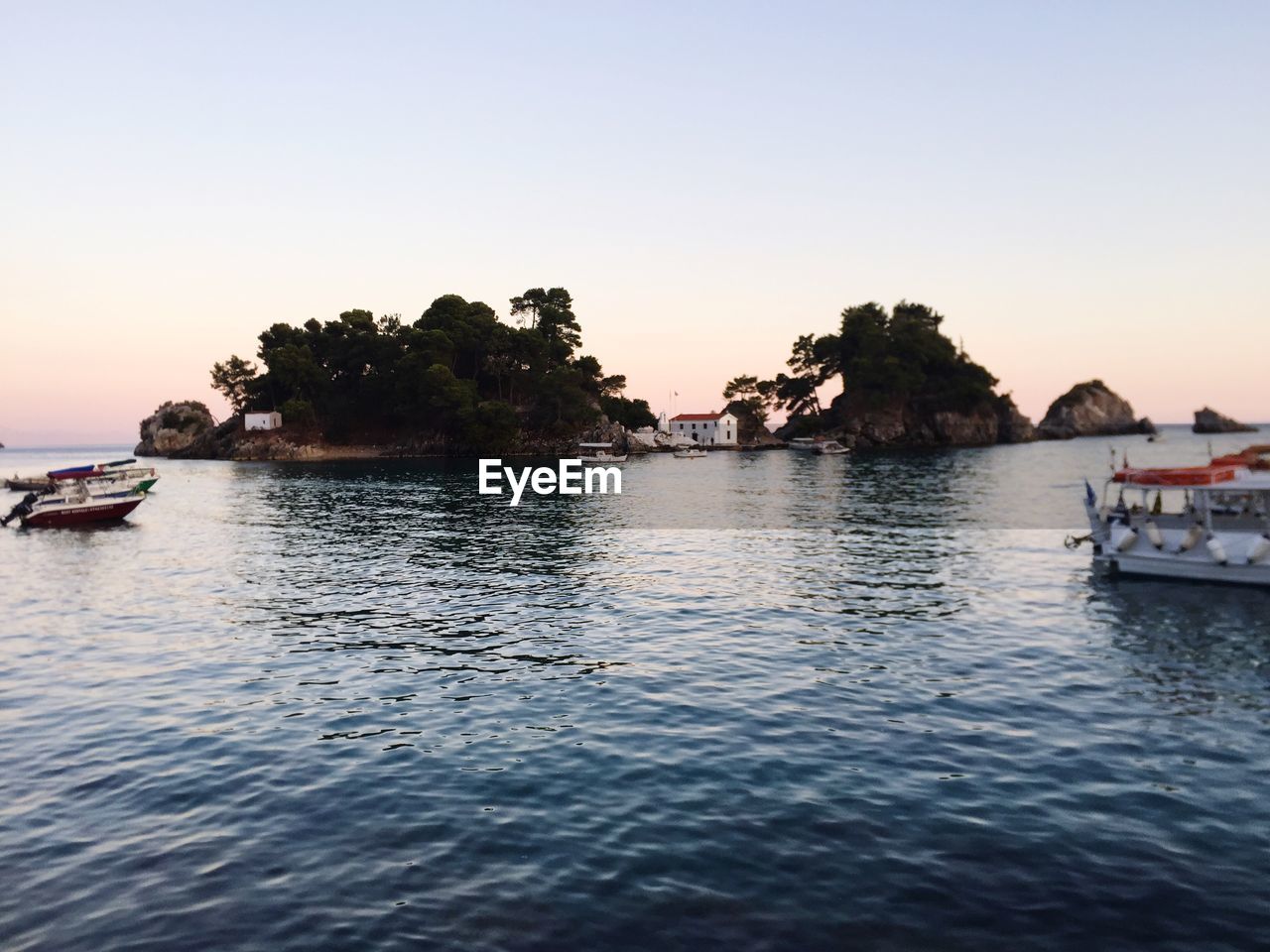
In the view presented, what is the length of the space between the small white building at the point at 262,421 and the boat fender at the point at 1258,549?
193528 mm

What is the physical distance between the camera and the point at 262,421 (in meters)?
194

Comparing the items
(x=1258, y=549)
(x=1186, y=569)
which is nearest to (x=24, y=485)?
(x=1186, y=569)

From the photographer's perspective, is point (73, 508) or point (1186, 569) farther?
point (73, 508)

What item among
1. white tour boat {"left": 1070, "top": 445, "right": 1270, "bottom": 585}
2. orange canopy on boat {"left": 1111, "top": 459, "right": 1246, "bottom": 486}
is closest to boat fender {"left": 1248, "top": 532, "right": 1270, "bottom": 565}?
white tour boat {"left": 1070, "top": 445, "right": 1270, "bottom": 585}

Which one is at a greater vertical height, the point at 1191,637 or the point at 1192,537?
the point at 1192,537

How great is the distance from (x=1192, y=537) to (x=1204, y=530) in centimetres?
68

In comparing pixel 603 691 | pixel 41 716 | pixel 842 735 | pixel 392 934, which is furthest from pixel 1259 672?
pixel 41 716

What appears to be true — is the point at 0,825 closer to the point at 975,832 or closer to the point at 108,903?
the point at 108,903

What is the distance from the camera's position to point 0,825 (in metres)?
14.8

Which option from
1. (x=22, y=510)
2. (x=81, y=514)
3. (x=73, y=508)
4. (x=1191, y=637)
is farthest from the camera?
(x=81, y=514)

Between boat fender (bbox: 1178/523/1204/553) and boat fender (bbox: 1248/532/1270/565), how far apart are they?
2.27 meters

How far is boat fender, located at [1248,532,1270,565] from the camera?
1400 inches

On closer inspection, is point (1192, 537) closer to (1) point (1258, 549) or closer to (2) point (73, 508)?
(1) point (1258, 549)

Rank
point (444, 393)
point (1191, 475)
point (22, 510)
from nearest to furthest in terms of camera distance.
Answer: point (1191, 475), point (22, 510), point (444, 393)
